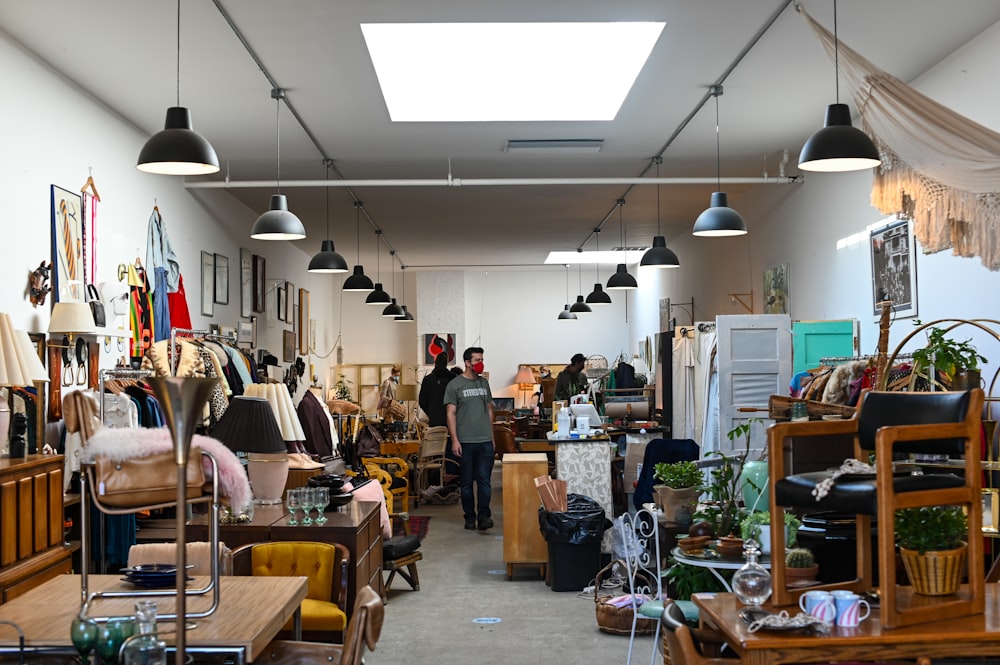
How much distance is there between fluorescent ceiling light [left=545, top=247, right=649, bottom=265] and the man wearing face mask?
26.3ft

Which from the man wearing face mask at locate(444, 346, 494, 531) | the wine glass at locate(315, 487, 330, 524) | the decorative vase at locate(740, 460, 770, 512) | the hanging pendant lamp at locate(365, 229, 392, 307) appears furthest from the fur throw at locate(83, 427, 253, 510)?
the hanging pendant lamp at locate(365, 229, 392, 307)

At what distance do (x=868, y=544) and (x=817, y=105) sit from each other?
535 centimetres

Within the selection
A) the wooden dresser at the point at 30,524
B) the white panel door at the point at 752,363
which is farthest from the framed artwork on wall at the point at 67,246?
the white panel door at the point at 752,363

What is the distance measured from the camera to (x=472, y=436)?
32.6 feet

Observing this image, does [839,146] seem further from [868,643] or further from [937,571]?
[868,643]

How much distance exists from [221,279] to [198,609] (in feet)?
27.1

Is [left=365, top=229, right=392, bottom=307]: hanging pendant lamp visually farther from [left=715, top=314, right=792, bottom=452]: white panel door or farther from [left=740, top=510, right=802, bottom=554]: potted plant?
[left=740, top=510, right=802, bottom=554]: potted plant

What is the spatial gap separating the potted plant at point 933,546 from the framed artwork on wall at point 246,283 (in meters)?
9.69

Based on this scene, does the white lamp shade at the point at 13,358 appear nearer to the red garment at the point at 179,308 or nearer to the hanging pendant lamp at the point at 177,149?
the hanging pendant lamp at the point at 177,149

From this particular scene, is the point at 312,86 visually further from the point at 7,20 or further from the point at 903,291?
the point at 903,291

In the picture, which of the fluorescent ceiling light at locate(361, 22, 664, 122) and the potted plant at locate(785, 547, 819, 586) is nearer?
the potted plant at locate(785, 547, 819, 586)

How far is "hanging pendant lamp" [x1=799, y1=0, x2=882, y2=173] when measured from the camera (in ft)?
16.3

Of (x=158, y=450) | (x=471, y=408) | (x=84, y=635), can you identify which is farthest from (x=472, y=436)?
(x=84, y=635)

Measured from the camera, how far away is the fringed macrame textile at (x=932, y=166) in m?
4.86
